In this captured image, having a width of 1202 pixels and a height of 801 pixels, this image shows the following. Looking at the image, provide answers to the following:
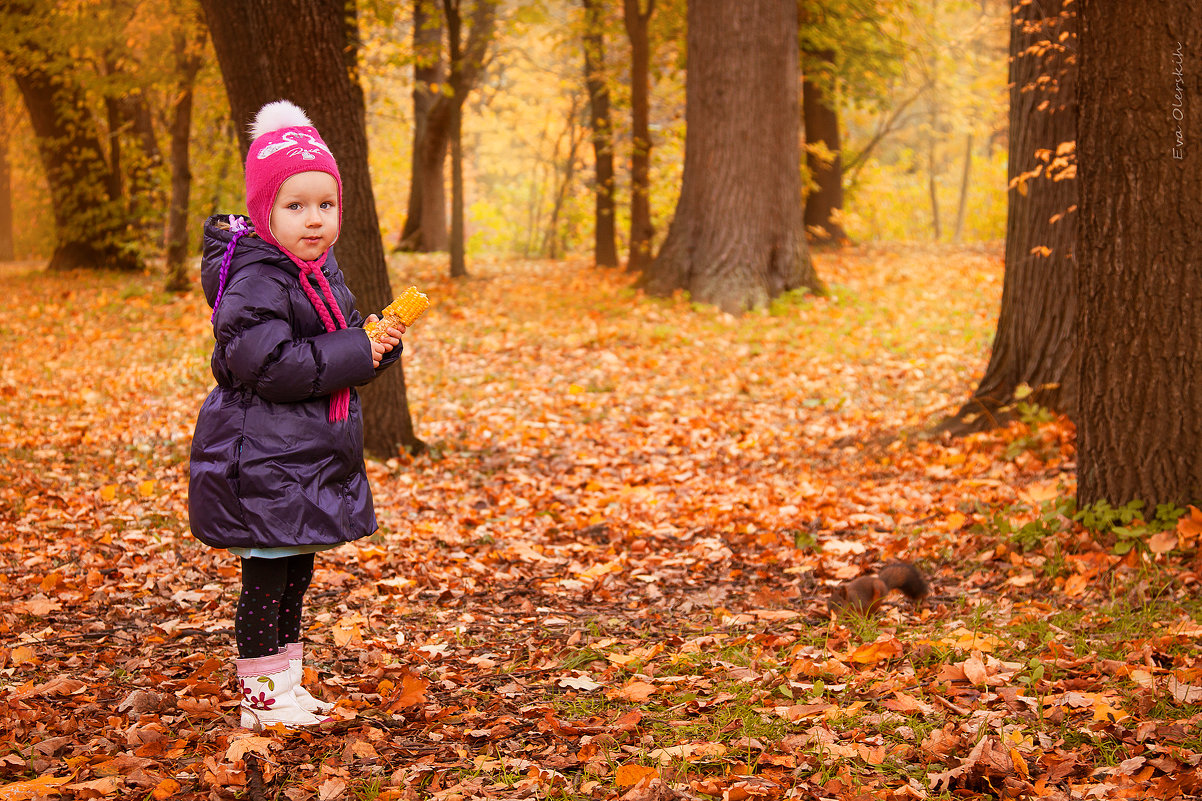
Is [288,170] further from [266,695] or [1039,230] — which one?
[1039,230]

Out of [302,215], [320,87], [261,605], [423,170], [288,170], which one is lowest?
[261,605]

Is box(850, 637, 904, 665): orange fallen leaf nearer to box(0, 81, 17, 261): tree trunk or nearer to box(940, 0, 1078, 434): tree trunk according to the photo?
box(940, 0, 1078, 434): tree trunk

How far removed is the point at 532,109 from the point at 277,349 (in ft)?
73.8

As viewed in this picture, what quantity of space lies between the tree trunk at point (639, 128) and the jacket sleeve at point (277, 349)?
12.1 m

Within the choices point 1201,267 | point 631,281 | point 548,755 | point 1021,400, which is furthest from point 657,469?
point 631,281

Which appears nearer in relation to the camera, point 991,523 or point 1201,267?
point 1201,267

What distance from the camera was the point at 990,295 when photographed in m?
13.2

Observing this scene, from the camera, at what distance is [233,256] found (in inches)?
114

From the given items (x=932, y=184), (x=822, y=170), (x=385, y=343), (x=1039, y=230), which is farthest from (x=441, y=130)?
(x=932, y=184)

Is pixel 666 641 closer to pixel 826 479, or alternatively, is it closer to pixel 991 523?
pixel 991 523

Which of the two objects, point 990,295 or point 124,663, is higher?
point 990,295

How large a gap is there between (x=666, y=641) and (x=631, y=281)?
11.1 metres

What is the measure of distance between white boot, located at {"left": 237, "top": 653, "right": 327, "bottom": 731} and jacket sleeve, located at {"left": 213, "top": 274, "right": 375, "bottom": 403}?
2.81 feet

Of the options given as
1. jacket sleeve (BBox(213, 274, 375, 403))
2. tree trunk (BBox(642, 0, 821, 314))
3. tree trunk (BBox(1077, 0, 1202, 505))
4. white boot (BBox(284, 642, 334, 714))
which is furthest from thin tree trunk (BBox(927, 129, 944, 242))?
white boot (BBox(284, 642, 334, 714))
